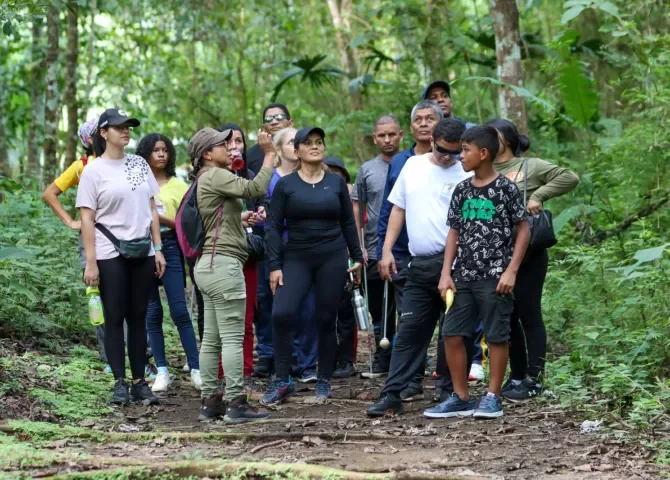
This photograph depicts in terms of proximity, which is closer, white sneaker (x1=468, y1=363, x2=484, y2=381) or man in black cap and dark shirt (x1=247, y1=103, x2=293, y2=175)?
white sneaker (x1=468, y1=363, x2=484, y2=381)

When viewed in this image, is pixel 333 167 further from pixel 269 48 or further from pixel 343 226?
pixel 269 48

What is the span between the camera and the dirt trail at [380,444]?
4.75 metres

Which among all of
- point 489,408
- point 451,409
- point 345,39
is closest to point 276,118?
point 451,409

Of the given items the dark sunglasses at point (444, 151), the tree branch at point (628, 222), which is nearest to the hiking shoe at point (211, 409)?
the dark sunglasses at point (444, 151)

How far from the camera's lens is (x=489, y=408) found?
630 centimetres

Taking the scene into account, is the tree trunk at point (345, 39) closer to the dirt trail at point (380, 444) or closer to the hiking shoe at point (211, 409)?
the dirt trail at point (380, 444)

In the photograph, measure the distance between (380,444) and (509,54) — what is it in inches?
237

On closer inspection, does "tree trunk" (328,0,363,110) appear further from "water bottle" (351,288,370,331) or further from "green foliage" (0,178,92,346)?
"water bottle" (351,288,370,331)

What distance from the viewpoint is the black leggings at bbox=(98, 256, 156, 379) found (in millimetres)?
6891

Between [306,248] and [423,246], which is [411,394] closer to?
[423,246]

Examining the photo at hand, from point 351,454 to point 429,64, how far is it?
10833 millimetres

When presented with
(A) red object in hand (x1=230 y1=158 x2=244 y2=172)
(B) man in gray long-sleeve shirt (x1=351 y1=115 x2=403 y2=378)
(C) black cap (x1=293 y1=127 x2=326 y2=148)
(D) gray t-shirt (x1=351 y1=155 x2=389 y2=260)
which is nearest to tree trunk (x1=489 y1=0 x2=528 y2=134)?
(B) man in gray long-sleeve shirt (x1=351 y1=115 x2=403 y2=378)

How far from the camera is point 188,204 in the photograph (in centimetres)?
654

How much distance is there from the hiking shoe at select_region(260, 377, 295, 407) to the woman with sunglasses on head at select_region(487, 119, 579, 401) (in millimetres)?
1681
